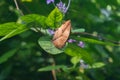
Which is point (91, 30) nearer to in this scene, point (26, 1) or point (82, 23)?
point (82, 23)

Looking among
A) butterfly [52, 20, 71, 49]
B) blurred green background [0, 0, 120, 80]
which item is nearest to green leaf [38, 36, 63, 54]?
butterfly [52, 20, 71, 49]

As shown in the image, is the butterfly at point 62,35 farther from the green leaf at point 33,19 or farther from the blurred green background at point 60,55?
the blurred green background at point 60,55

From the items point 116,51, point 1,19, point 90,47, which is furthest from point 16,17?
point 116,51

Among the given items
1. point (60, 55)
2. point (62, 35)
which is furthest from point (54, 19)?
point (60, 55)

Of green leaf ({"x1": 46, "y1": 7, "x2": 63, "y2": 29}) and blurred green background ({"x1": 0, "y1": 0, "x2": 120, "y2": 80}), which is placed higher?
green leaf ({"x1": 46, "y1": 7, "x2": 63, "y2": 29})

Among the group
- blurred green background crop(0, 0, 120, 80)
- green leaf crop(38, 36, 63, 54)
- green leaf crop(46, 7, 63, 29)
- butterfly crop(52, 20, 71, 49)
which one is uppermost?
green leaf crop(46, 7, 63, 29)

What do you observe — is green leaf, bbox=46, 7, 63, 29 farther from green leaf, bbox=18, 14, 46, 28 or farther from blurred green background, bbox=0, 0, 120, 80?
blurred green background, bbox=0, 0, 120, 80

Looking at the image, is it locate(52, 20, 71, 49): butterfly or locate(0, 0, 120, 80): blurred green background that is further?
locate(0, 0, 120, 80): blurred green background
